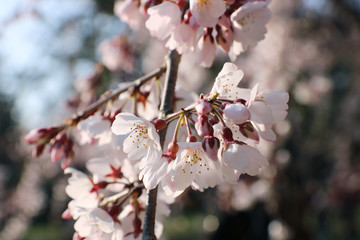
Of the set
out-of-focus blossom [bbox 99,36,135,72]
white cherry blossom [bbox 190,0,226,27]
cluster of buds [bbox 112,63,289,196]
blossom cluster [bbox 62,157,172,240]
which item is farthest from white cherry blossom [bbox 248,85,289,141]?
out-of-focus blossom [bbox 99,36,135,72]

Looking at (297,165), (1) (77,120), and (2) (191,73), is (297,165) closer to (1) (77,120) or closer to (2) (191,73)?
(2) (191,73)

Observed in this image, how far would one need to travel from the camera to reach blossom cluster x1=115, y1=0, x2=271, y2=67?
812 millimetres

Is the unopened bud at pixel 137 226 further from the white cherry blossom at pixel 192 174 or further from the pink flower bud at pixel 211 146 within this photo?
the pink flower bud at pixel 211 146

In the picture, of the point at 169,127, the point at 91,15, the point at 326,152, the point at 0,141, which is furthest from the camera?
the point at 0,141

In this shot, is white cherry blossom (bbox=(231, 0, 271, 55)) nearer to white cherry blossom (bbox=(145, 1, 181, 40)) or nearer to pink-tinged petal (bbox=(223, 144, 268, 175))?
white cherry blossom (bbox=(145, 1, 181, 40))

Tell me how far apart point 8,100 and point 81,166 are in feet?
15.8

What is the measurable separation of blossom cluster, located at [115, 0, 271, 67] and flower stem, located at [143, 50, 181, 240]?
6 cm

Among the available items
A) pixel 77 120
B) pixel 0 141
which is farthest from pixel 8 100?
pixel 77 120

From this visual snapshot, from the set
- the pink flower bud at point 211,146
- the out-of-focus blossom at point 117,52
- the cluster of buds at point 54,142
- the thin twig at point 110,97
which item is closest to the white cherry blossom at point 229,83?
the pink flower bud at point 211,146

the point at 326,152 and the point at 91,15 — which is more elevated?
the point at 91,15

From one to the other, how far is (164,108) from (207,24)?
21 cm

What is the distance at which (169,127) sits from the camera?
34.0 inches

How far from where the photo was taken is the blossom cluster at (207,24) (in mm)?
812

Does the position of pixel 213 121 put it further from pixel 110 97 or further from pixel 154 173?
pixel 110 97
